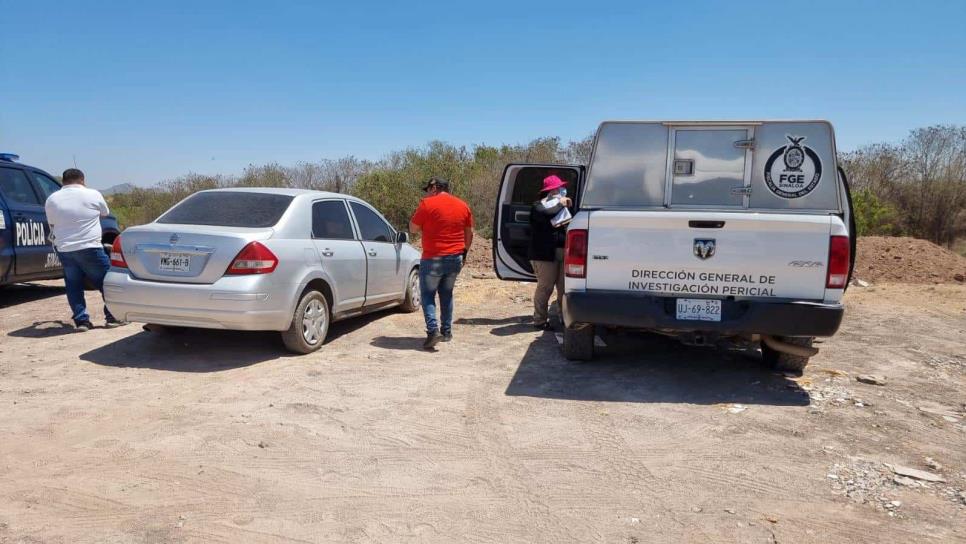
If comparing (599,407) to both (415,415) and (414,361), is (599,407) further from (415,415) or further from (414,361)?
(414,361)

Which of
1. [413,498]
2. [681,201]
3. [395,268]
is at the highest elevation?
[681,201]

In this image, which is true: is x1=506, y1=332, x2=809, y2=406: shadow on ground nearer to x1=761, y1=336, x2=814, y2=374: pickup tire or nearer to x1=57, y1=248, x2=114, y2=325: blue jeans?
x1=761, y1=336, x2=814, y2=374: pickup tire

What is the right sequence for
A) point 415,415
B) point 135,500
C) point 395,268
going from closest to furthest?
point 135,500 → point 415,415 → point 395,268

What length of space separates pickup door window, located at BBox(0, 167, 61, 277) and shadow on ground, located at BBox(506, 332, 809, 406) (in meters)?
6.63

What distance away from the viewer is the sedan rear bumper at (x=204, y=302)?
573 centimetres

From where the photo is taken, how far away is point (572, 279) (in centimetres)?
543

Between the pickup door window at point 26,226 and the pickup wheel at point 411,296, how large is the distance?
15.8 feet

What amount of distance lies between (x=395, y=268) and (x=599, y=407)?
3895 mm

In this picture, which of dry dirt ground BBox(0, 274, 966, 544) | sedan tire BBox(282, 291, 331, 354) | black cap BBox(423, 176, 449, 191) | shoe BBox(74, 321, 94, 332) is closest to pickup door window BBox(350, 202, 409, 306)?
dry dirt ground BBox(0, 274, 966, 544)

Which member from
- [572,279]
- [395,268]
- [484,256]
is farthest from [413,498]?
[484,256]

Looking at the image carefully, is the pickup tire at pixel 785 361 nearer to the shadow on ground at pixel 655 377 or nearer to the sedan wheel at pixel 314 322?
the shadow on ground at pixel 655 377

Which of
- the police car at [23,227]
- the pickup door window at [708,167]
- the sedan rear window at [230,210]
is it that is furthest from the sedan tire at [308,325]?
the pickup door window at [708,167]

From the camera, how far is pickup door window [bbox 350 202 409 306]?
7605mm

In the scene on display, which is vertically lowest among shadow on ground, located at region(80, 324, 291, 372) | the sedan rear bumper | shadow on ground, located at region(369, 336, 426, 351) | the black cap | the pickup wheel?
shadow on ground, located at region(369, 336, 426, 351)
